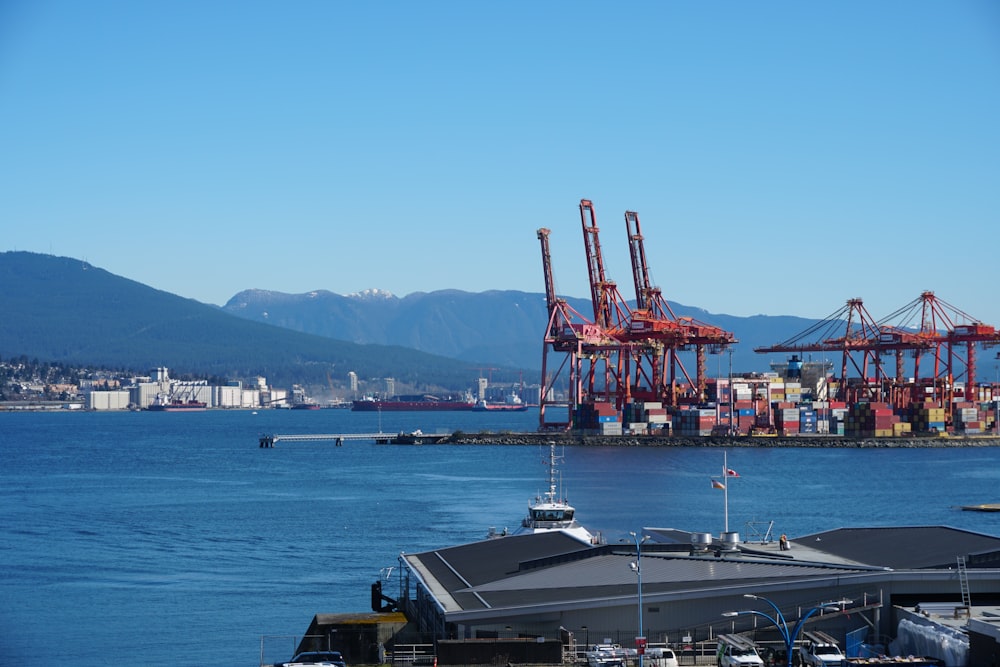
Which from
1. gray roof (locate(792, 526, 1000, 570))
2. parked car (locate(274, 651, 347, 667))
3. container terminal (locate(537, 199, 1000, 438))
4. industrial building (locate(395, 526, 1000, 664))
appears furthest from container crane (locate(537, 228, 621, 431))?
parked car (locate(274, 651, 347, 667))

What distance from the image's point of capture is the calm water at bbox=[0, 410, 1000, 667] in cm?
2867

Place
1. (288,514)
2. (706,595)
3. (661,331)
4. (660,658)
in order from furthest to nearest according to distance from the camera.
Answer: (661,331) < (288,514) < (706,595) < (660,658)

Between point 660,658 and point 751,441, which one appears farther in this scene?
point 751,441

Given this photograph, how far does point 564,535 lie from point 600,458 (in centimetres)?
5537

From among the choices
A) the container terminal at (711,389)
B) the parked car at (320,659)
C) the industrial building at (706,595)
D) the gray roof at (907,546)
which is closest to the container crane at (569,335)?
the container terminal at (711,389)

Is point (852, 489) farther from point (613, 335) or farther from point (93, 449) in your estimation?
point (93, 449)

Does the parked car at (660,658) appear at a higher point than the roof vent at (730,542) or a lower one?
lower

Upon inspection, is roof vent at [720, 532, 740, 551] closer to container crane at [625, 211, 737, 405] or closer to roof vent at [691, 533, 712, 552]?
roof vent at [691, 533, 712, 552]

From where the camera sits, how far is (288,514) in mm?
49469

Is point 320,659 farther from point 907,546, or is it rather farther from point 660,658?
point 907,546

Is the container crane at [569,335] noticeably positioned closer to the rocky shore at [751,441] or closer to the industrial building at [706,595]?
the rocky shore at [751,441]

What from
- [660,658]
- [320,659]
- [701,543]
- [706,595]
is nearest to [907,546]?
[701,543]

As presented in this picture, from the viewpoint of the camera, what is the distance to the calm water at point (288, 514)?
94.1 feet

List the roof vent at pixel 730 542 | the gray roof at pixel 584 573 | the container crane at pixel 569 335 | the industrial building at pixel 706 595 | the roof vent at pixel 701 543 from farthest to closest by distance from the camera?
the container crane at pixel 569 335
the roof vent at pixel 730 542
the roof vent at pixel 701 543
the gray roof at pixel 584 573
the industrial building at pixel 706 595
